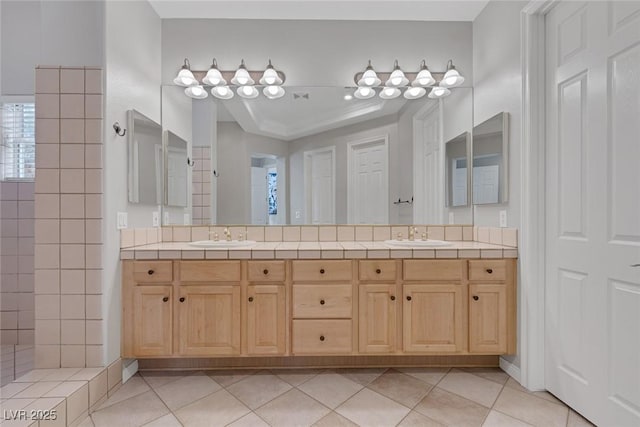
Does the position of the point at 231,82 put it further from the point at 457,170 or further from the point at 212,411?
the point at 212,411

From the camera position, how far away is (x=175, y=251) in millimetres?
1891

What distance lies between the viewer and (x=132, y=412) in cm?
163

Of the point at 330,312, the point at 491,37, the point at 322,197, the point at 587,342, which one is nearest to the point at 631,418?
the point at 587,342

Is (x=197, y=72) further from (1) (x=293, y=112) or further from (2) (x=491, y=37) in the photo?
(2) (x=491, y=37)

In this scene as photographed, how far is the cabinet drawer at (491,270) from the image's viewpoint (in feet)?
6.32

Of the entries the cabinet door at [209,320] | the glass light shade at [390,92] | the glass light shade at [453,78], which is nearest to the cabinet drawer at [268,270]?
the cabinet door at [209,320]

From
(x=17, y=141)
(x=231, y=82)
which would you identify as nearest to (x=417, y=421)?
(x=231, y=82)

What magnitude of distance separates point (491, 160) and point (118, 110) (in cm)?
250

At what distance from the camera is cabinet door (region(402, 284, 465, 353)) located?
6.29 feet

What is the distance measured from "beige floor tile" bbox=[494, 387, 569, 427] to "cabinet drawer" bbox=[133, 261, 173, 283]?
204 cm

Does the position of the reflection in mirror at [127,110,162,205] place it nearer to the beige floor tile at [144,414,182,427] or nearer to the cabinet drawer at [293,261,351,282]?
the cabinet drawer at [293,261,351,282]

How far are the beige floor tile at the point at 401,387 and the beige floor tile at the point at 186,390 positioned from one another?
100 cm

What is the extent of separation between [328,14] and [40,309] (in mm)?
2781

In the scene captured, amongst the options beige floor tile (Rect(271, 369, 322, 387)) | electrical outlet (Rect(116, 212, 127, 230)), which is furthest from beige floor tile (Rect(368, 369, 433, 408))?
electrical outlet (Rect(116, 212, 127, 230))
